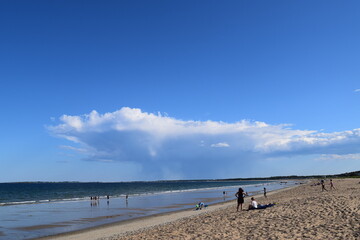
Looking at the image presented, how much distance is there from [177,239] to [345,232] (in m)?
6.85

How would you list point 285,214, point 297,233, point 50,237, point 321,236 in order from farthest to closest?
point 50,237 < point 285,214 < point 297,233 < point 321,236

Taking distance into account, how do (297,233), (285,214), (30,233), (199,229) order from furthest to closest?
(30,233) < (285,214) < (199,229) < (297,233)

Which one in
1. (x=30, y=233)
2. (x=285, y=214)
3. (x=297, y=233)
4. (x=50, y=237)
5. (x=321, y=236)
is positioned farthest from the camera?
(x=30, y=233)

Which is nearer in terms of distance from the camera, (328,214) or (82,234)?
(328,214)

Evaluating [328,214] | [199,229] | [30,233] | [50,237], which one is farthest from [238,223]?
[30,233]

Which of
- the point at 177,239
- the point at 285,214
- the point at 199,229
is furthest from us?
the point at 285,214

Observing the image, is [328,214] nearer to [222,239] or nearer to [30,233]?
[222,239]

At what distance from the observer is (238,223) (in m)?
15.4

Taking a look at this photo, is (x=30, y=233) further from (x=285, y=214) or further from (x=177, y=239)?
(x=285, y=214)

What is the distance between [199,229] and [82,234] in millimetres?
8372

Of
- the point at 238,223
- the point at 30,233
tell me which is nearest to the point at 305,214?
the point at 238,223

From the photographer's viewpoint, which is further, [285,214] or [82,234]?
[82,234]

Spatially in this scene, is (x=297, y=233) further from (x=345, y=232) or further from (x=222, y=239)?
(x=222, y=239)

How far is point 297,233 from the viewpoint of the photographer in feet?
38.0
